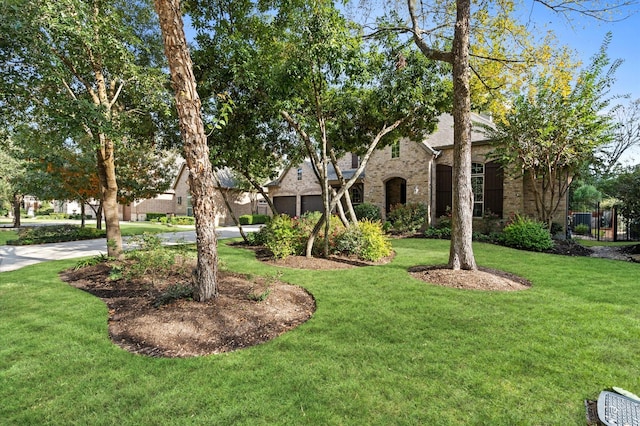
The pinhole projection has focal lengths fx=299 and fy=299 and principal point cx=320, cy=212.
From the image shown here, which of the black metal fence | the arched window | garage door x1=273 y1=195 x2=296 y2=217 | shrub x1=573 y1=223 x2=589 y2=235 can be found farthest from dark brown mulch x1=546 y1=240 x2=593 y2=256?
garage door x1=273 y1=195 x2=296 y2=217

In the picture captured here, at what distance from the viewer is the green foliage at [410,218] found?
14770 millimetres

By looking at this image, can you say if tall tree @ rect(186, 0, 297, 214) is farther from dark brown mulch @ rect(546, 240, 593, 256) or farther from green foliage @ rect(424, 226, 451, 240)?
dark brown mulch @ rect(546, 240, 593, 256)

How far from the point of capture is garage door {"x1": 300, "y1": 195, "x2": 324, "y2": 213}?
71.3ft

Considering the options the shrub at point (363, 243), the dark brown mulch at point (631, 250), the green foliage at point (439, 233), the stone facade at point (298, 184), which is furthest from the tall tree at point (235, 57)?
the stone facade at point (298, 184)

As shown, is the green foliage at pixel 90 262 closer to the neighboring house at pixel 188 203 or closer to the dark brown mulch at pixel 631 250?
the dark brown mulch at pixel 631 250

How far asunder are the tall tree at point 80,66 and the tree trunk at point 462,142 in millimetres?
6452

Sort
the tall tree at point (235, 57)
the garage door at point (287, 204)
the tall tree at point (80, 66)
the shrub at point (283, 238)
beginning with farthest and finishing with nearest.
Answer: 1. the garage door at point (287, 204)
2. the shrub at point (283, 238)
3. the tall tree at point (235, 57)
4. the tall tree at point (80, 66)

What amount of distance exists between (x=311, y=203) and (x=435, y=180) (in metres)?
9.48

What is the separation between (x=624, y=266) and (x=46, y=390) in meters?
10.9

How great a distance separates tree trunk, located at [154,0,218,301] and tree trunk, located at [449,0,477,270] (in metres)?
4.77

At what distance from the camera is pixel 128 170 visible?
581 inches

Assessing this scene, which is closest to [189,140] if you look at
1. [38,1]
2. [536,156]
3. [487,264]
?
[38,1]

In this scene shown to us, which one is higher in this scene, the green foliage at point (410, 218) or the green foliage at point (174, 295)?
the green foliage at point (410, 218)

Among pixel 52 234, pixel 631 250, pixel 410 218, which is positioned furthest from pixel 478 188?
pixel 52 234
